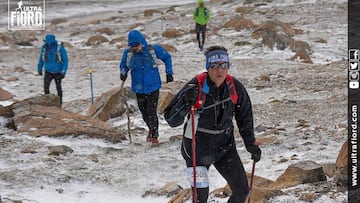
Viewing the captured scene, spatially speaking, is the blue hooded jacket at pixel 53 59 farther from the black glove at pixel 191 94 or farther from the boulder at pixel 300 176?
the black glove at pixel 191 94

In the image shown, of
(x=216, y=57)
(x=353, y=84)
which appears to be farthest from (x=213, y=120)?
(x=353, y=84)

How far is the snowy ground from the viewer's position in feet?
22.9

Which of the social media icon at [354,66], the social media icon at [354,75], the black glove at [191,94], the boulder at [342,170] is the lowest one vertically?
the boulder at [342,170]

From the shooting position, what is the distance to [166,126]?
10641 mm

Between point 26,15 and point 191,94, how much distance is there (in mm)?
40725

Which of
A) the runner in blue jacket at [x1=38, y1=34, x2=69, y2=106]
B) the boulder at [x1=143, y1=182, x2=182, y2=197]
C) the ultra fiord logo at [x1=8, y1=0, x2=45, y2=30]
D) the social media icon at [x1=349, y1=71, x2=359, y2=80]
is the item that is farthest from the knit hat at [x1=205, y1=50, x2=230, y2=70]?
the ultra fiord logo at [x1=8, y1=0, x2=45, y2=30]

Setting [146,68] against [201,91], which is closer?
[201,91]

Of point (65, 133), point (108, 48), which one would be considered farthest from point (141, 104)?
point (108, 48)

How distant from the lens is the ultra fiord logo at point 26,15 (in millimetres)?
35959

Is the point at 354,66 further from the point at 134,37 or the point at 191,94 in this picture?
the point at 191,94

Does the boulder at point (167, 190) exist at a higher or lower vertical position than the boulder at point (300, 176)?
lower

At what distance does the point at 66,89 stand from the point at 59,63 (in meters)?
4.85

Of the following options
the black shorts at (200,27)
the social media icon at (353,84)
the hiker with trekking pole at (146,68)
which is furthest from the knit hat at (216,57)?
the black shorts at (200,27)

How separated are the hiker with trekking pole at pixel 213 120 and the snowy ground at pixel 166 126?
113 centimetres
